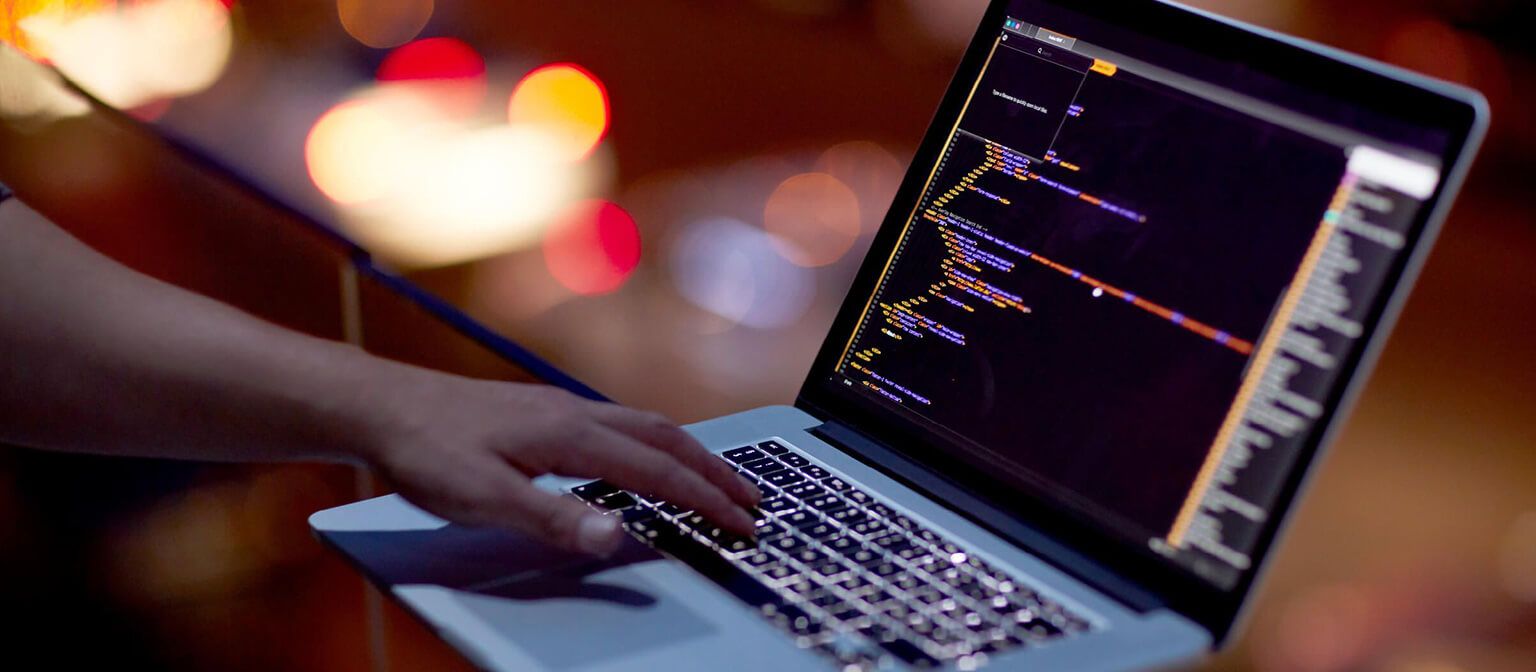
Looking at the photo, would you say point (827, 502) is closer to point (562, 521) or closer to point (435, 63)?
point (562, 521)

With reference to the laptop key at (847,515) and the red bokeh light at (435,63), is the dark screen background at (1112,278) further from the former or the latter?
the red bokeh light at (435,63)

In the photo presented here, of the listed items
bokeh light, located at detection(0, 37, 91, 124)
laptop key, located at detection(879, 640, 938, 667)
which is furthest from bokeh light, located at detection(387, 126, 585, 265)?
laptop key, located at detection(879, 640, 938, 667)

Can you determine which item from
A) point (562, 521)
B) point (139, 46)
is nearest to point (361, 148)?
point (139, 46)

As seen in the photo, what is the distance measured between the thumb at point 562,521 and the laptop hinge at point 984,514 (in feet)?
0.80

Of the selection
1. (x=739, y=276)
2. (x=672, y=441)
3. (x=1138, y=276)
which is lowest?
(x=672, y=441)

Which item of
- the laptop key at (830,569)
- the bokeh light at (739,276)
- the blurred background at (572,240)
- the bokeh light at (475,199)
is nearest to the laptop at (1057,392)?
the laptop key at (830,569)

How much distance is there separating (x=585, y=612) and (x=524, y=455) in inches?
4.3

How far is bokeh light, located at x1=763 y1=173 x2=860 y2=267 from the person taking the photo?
143 centimetres

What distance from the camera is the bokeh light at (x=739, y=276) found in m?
1.35

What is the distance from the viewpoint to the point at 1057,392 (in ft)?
2.87

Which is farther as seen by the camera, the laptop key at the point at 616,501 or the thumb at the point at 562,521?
the laptop key at the point at 616,501

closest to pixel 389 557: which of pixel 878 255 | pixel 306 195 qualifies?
pixel 878 255

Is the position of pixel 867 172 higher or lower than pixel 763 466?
higher

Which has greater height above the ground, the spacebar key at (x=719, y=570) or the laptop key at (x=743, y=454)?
the laptop key at (x=743, y=454)
